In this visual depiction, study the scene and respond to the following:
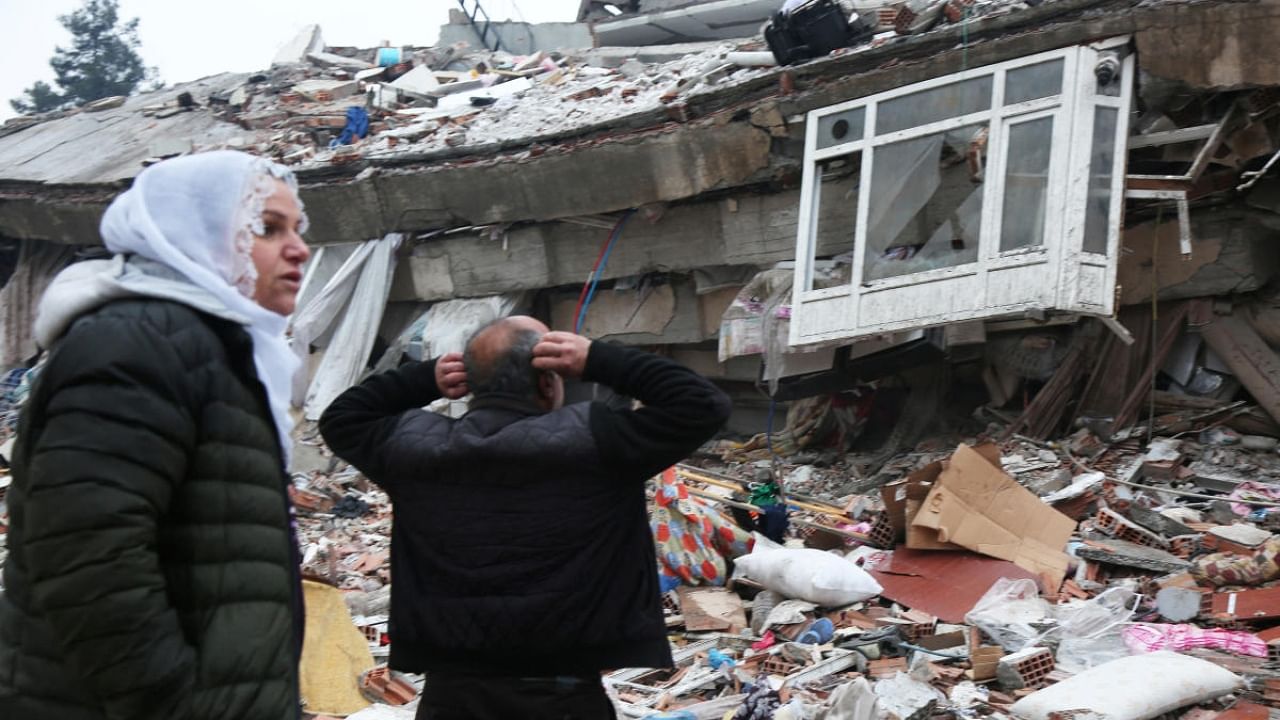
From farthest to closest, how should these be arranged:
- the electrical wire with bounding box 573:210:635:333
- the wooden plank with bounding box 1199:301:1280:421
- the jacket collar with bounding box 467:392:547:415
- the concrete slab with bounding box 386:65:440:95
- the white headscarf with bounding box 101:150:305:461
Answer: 1. the concrete slab with bounding box 386:65:440:95
2. the electrical wire with bounding box 573:210:635:333
3. the wooden plank with bounding box 1199:301:1280:421
4. the jacket collar with bounding box 467:392:547:415
5. the white headscarf with bounding box 101:150:305:461

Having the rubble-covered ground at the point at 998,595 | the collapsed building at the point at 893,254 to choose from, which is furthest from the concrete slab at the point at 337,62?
the rubble-covered ground at the point at 998,595

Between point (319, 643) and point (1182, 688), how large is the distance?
3.28m

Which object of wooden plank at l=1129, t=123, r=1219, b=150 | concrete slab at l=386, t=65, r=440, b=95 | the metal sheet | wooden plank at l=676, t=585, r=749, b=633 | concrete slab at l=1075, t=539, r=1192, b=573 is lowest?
wooden plank at l=676, t=585, r=749, b=633

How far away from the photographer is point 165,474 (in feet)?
5.71

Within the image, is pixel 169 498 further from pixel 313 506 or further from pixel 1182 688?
pixel 313 506

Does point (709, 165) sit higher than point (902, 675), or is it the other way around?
point (709, 165)

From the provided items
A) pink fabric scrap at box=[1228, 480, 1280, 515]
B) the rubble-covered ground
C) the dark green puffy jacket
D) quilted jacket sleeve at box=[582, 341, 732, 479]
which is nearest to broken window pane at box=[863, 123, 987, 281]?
the rubble-covered ground

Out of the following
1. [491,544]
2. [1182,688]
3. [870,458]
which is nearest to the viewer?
[491,544]

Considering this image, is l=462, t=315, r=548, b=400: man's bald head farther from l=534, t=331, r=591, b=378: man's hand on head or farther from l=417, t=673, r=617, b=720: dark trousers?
l=417, t=673, r=617, b=720: dark trousers

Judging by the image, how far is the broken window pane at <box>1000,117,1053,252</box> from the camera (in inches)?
307

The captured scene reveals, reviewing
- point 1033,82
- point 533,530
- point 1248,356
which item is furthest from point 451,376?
point 1248,356

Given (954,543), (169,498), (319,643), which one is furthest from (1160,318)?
(169,498)

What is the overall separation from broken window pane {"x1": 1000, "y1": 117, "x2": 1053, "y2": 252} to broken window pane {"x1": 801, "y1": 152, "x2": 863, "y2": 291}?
1.29 metres

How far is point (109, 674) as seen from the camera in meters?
1.69
